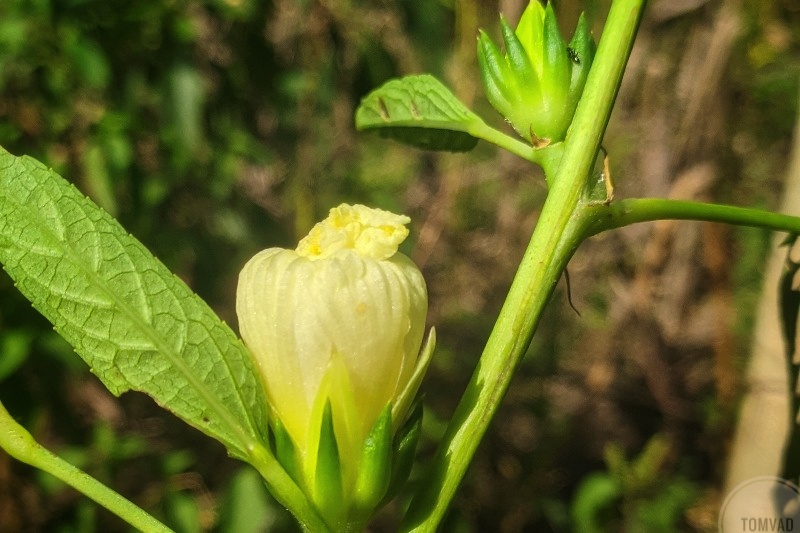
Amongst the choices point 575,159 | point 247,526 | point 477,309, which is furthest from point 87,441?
point 477,309

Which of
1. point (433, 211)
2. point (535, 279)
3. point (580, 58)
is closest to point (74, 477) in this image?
point (535, 279)

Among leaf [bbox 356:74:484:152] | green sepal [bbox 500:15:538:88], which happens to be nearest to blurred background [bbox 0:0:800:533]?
leaf [bbox 356:74:484:152]

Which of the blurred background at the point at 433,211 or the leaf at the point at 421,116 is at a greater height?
the leaf at the point at 421,116

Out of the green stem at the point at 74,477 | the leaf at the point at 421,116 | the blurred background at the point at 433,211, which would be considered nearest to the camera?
the green stem at the point at 74,477

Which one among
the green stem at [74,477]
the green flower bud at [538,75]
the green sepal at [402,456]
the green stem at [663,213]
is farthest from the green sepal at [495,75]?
the green stem at [74,477]

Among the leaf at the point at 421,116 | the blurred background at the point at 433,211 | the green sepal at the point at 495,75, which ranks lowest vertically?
the blurred background at the point at 433,211

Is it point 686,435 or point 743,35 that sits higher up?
point 743,35

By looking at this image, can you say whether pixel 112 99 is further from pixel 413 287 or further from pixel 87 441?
pixel 413 287

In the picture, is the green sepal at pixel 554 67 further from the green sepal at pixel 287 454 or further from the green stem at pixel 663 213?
the green sepal at pixel 287 454
